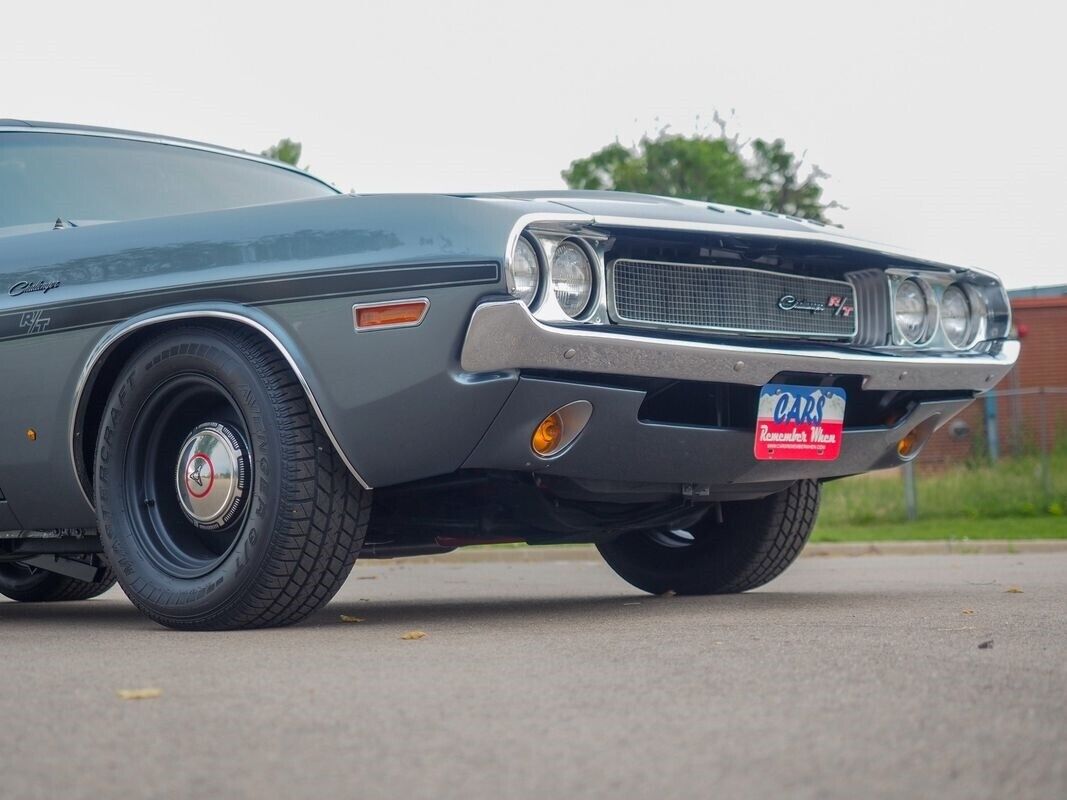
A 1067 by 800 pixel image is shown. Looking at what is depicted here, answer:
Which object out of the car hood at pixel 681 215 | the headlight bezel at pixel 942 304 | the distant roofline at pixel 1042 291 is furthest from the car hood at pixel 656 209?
the distant roofline at pixel 1042 291

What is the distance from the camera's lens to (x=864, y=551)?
10906 millimetres

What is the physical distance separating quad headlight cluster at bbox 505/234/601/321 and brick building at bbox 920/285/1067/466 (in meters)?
10.3

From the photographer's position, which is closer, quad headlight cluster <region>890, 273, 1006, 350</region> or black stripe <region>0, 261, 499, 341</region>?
black stripe <region>0, 261, 499, 341</region>

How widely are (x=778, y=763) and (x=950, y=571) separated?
607 centimetres

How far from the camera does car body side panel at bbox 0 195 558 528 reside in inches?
156

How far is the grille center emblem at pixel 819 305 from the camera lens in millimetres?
4625

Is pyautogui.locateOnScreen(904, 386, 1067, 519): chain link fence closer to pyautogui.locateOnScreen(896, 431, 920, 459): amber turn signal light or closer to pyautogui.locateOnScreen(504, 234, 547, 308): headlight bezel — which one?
pyautogui.locateOnScreen(896, 431, 920, 459): amber turn signal light

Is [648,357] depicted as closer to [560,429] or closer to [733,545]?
[560,429]

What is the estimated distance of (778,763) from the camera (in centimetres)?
227

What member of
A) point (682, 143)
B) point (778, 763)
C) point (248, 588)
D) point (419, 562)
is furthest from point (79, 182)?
point (682, 143)

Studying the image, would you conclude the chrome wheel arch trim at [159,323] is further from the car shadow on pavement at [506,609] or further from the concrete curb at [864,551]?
the concrete curb at [864,551]

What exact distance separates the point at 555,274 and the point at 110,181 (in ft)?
7.08

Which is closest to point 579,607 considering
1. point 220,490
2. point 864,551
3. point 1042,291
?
point 220,490

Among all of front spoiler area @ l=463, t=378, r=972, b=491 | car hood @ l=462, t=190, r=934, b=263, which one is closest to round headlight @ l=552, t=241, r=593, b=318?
car hood @ l=462, t=190, r=934, b=263
